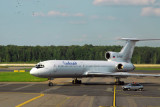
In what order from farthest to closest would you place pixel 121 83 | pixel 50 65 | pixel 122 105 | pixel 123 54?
pixel 123 54 < pixel 121 83 < pixel 50 65 < pixel 122 105

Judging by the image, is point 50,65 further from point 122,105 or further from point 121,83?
point 122,105

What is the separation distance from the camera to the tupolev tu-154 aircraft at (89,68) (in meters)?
50.2

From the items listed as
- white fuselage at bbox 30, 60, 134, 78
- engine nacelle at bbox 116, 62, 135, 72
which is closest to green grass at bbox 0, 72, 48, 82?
white fuselage at bbox 30, 60, 134, 78

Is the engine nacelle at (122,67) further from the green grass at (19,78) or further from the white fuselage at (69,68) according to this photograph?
the green grass at (19,78)

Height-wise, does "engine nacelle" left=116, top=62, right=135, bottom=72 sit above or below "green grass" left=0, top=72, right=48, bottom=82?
above

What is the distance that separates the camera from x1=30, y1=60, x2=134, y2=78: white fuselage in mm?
50000

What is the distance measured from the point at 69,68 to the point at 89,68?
4.74 m

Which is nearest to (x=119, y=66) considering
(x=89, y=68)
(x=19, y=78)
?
(x=89, y=68)

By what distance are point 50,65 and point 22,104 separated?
2133cm

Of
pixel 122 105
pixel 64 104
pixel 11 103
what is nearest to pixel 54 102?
pixel 64 104

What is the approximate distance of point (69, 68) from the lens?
51750 millimetres

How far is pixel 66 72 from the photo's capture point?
5153 centimetres

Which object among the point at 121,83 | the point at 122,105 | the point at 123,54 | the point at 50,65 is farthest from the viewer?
the point at 123,54

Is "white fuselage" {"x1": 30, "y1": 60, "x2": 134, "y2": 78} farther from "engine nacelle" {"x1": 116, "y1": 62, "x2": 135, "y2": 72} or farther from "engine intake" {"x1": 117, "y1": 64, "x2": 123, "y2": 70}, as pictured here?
"engine intake" {"x1": 117, "y1": 64, "x2": 123, "y2": 70}
